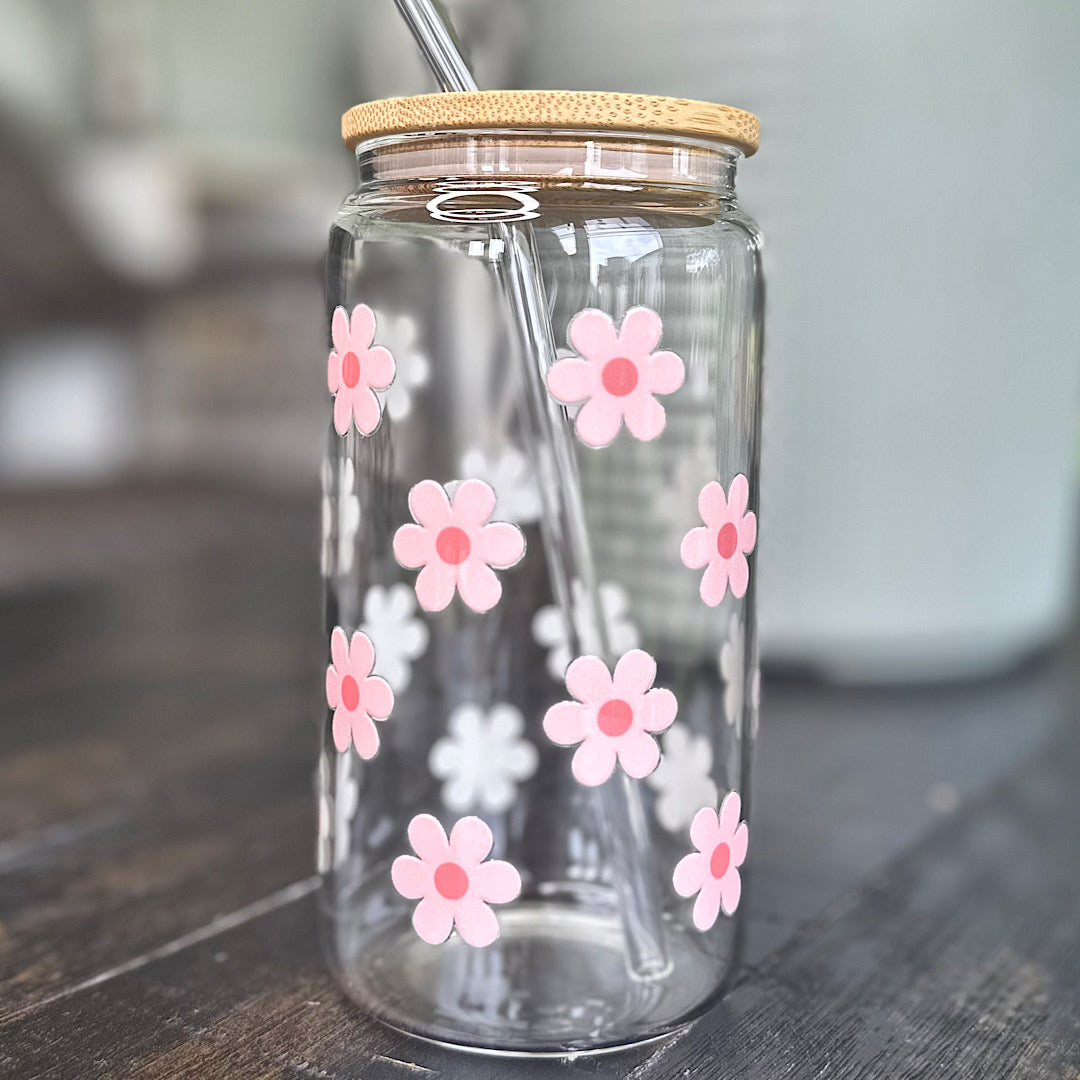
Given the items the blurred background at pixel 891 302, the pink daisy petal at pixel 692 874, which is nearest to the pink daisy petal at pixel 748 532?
the pink daisy petal at pixel 692 874

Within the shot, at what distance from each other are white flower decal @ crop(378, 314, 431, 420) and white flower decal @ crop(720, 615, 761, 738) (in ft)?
0.45

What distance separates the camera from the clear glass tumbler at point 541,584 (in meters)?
0.37

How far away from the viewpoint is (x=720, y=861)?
41cm

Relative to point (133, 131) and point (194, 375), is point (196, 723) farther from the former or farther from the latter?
point (133, 131)

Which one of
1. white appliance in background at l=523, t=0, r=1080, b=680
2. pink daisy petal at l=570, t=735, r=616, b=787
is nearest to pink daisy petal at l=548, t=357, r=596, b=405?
pink daisy petal at l=570, t=735, r=616, b=787

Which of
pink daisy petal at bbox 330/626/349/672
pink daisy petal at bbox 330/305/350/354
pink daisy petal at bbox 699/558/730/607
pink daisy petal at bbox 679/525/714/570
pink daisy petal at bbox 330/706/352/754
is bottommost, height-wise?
pink daisy petal at bbox 330/706/352/754

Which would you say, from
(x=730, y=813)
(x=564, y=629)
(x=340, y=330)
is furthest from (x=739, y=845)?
(x=340, y=330)

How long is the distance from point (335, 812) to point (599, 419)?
178mm

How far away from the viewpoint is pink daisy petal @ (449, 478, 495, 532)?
379 mm

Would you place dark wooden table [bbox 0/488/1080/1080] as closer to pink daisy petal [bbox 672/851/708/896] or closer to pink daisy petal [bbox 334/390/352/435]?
pink daisy petal [bbox 672/851/708/896]

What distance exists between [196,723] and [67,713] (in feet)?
0.25

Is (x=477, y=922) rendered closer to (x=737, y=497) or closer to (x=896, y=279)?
(x=737, y=497)

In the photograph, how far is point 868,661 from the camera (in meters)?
0.82

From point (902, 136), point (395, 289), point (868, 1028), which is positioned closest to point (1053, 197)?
point (902, 136)
